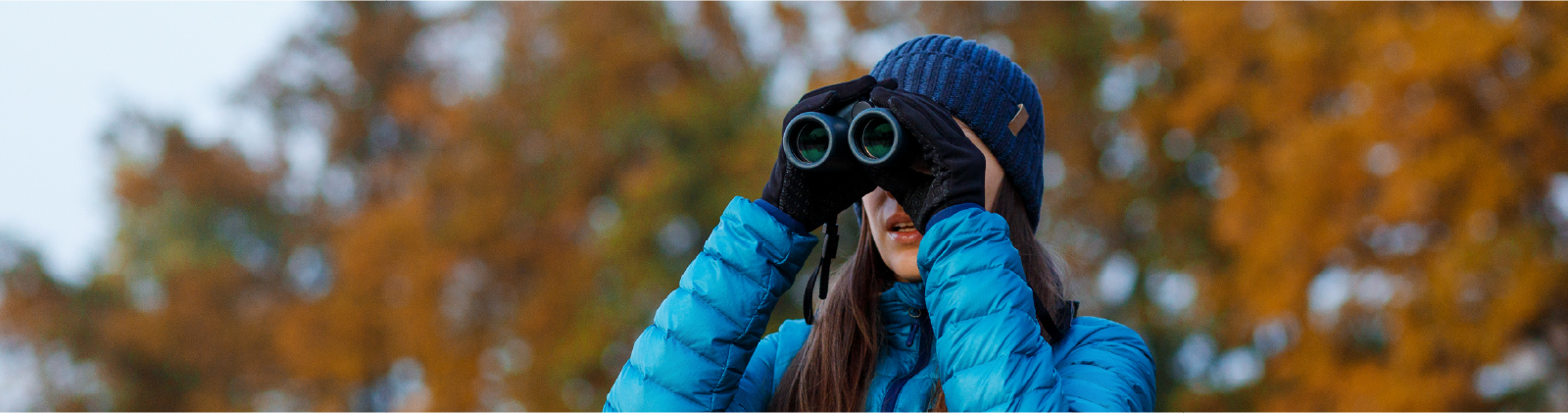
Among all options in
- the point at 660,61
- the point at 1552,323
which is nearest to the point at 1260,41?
the point at 1552,323

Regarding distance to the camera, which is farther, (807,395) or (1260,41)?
(1260,41)

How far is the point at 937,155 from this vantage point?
1.50 m

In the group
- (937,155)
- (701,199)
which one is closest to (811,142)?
(937,155)

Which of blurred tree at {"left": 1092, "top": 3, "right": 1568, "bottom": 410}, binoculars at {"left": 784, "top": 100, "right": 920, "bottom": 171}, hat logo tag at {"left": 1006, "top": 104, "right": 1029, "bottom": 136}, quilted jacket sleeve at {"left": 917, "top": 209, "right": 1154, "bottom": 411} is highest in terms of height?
blurred tree at {"left": 1092, "top": 3, "right": 1568, "bottom": 410}

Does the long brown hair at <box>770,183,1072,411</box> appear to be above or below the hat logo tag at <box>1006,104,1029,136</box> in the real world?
A: below

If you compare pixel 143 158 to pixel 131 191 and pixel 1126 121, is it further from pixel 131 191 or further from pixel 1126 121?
pixel 1126 121

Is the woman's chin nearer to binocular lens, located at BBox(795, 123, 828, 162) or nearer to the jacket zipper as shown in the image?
the jacket zipper

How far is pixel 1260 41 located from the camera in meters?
7.09

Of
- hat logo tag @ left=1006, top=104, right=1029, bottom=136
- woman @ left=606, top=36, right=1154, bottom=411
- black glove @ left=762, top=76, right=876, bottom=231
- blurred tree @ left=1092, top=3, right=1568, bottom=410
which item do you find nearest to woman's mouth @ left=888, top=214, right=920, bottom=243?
woman @ left=606, top=36, right=1154, bottom=411

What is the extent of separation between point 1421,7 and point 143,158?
11.3 m

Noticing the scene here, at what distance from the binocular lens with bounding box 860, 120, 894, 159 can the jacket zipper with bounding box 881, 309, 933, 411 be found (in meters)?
0.29

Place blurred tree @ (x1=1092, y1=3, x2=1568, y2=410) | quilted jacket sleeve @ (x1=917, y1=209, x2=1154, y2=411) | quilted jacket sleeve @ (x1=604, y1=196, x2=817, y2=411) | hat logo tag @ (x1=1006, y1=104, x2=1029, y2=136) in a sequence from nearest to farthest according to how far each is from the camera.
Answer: quilted jacket sleeve @ (x1=917, y1=209, x2=1154, y2=411) → quilted jacket sleeve @ (x1=604, y1=196, x2=817, y2=411) → hat logo tag @ (x1=1006, y1=104, x2=1029, y2=136) → blurred tree @ (x1=1092, y1=3, x2=1568, y2=410)

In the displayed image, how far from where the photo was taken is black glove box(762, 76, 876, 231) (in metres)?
1.57

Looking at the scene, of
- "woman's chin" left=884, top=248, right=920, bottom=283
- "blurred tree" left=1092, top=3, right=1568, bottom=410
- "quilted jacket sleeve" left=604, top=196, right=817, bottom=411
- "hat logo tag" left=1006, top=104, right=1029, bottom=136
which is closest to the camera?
"quilted jacket sleeve" left=604, top=196, right=817, bottom=411
